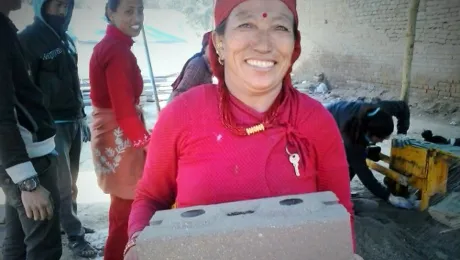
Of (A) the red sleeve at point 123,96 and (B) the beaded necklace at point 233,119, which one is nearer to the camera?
(B) the beaded necklace at point 233,119

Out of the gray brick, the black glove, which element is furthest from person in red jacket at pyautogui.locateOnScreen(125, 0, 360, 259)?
the black glove

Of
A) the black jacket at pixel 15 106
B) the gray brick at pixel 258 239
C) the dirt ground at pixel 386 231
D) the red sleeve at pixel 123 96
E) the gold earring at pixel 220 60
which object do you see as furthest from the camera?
the dirt ground at pixel 386 231

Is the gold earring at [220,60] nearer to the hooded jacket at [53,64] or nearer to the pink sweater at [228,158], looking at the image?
the pink sweater at [228,158]

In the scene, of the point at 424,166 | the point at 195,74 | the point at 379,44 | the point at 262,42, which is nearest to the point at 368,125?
the point at 424,166

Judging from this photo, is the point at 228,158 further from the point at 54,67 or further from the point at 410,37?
the point at 410,37

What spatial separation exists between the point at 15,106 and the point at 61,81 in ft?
3.54

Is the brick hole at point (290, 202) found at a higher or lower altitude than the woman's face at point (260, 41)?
lower

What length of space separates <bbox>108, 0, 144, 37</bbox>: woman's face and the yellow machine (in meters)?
2.85

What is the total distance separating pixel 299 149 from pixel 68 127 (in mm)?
2254

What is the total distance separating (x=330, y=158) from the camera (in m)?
1.33

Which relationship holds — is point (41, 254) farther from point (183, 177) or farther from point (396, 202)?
point (396, 202)

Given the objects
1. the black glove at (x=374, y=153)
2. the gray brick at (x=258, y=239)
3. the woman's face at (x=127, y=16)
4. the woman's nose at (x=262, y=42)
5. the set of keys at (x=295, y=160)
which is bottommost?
the black glove at (x=374, y=153)

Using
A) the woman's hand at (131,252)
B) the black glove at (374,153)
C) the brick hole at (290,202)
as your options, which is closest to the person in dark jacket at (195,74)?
the woman's hand at (131,252)

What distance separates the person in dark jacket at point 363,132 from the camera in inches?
146
